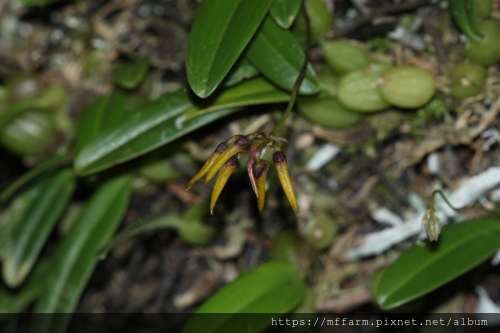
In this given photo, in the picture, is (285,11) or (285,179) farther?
(285,11)

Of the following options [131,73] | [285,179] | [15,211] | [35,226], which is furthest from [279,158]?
[15,211]

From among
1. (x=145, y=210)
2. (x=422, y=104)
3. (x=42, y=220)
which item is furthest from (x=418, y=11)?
(x=42, y=220)

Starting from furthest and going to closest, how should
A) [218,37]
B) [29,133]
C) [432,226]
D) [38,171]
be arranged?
[29,133] → [38,171] → [218,37] → [432,226]

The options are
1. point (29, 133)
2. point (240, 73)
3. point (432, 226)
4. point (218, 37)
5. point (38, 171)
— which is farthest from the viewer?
point (29, 133)

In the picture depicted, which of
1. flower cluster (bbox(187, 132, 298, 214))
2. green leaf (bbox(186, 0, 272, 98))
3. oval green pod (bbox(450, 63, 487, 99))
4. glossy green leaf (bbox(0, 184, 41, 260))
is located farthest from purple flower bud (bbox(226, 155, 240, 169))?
glossy green leaf (bbox(0, 184, 41, 260))

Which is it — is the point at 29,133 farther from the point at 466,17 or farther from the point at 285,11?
the point at 466,17

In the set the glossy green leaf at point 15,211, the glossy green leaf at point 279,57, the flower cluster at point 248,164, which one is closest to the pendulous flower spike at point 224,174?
the flower cluster at point 248,164

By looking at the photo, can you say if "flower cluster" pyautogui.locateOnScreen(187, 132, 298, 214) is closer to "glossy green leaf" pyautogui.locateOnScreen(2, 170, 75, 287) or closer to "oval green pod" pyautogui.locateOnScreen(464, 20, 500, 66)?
"oval green pod" pyautogui.locateOnScreen(464, 20, 500, 66)

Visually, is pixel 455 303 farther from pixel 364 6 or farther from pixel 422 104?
pixel 364 6
